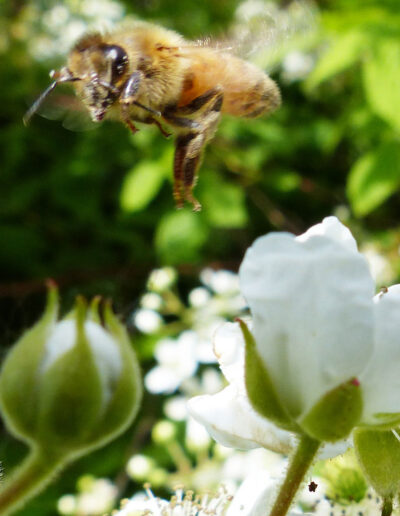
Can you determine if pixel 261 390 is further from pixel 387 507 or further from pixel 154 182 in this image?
pixel 154 182

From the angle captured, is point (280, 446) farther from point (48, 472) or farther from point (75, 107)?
point (75, 107)

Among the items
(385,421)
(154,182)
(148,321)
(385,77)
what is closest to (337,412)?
(385,421)

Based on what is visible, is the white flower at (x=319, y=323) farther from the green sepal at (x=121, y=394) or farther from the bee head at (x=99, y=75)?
the bee head at (x=99, y=75)

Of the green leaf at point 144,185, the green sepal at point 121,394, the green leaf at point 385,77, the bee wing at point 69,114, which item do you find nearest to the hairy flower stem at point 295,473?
the green sepal at point 121,394

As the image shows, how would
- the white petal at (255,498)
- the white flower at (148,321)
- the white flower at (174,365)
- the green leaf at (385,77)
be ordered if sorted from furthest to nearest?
the white flower at (148,321)
the white flower at (174,365)
the green leaf at (385,77)
the white petal at (255,498)

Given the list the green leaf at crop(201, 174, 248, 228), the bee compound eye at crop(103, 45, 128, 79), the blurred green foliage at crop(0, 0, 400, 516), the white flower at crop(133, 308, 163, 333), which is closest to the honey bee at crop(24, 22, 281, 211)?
the bee compound eye at crop(103, 45, 128, 79)

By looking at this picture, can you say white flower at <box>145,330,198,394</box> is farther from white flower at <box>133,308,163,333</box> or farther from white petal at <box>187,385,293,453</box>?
white petal at <box>187,385,293,453</box>

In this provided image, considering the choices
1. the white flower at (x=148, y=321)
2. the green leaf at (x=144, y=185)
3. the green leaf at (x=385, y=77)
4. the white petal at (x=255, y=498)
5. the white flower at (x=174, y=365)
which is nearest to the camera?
the white petal at (x=255, y=498)
